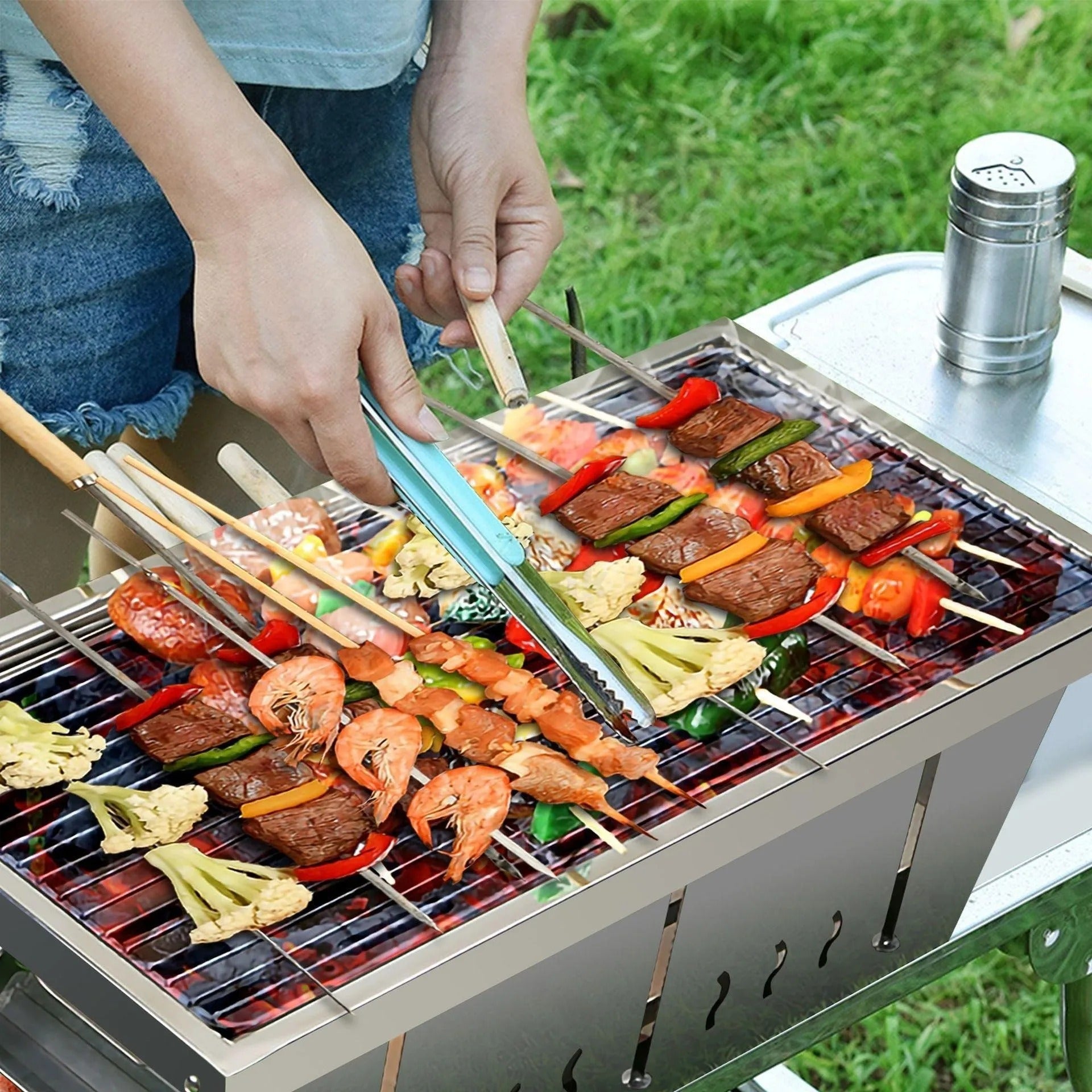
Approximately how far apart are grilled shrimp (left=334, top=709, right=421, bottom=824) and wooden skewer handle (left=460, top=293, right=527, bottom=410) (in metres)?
0.36

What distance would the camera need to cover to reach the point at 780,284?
4594 millimetres

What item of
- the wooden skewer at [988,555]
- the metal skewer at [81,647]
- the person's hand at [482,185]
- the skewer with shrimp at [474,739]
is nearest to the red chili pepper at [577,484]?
the person's hand at [482,185]

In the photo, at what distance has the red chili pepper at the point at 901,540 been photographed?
74.1 inches

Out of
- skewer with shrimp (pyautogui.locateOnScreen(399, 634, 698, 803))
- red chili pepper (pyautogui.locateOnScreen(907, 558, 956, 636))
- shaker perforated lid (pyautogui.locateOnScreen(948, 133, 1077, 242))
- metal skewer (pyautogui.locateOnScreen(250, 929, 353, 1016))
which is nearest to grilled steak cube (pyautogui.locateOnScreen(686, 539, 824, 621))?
red chili pepper (pyautogui.locateOnScreen(907, 558, 956, 636))

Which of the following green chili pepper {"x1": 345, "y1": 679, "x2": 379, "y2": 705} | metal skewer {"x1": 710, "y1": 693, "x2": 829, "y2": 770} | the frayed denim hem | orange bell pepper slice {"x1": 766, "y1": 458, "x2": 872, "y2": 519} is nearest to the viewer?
metal skewer {"x1": 710, "y1": 693, "x2": 829, "y2": 770}

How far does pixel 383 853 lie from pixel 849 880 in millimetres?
552

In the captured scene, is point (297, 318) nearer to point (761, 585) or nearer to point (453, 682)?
point (453, 682)

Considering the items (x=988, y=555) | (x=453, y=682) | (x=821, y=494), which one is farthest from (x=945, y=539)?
(x=453, y=682)

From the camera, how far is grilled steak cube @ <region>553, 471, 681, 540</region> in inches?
76.5

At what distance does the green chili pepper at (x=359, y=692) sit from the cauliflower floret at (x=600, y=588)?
221mm

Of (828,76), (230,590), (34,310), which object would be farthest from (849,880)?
(828,76)

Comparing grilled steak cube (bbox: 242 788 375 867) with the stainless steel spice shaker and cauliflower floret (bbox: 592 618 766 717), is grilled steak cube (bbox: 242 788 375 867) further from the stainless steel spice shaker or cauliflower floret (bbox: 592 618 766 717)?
the stainless steel spice shaker

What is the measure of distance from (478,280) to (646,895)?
2.41 feet

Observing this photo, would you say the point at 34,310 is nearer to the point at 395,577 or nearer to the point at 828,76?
the point at 395,577
